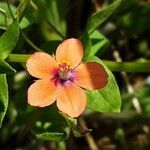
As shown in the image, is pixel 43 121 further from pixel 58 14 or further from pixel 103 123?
pixel 58 14

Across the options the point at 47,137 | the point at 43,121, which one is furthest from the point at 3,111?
the point at 43,121

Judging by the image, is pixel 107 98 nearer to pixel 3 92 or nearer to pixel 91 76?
pixel 91 76

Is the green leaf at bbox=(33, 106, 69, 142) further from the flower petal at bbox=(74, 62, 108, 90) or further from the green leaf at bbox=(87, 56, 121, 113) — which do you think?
the flower petal at bbox=(74, 62, 108, 90)

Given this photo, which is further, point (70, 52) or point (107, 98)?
point (107, 98)

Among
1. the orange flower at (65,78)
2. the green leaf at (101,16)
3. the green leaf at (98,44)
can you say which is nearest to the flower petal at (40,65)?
the orange flower at (65,78)

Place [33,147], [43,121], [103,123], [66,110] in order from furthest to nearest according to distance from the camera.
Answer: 1. [103,123]
2. [33,147]
3. [43,121]
4. [66,110]

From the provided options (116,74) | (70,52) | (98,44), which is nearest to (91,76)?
(70,52)

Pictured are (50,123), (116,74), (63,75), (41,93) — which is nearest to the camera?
(41,93)

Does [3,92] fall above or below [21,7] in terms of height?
below
